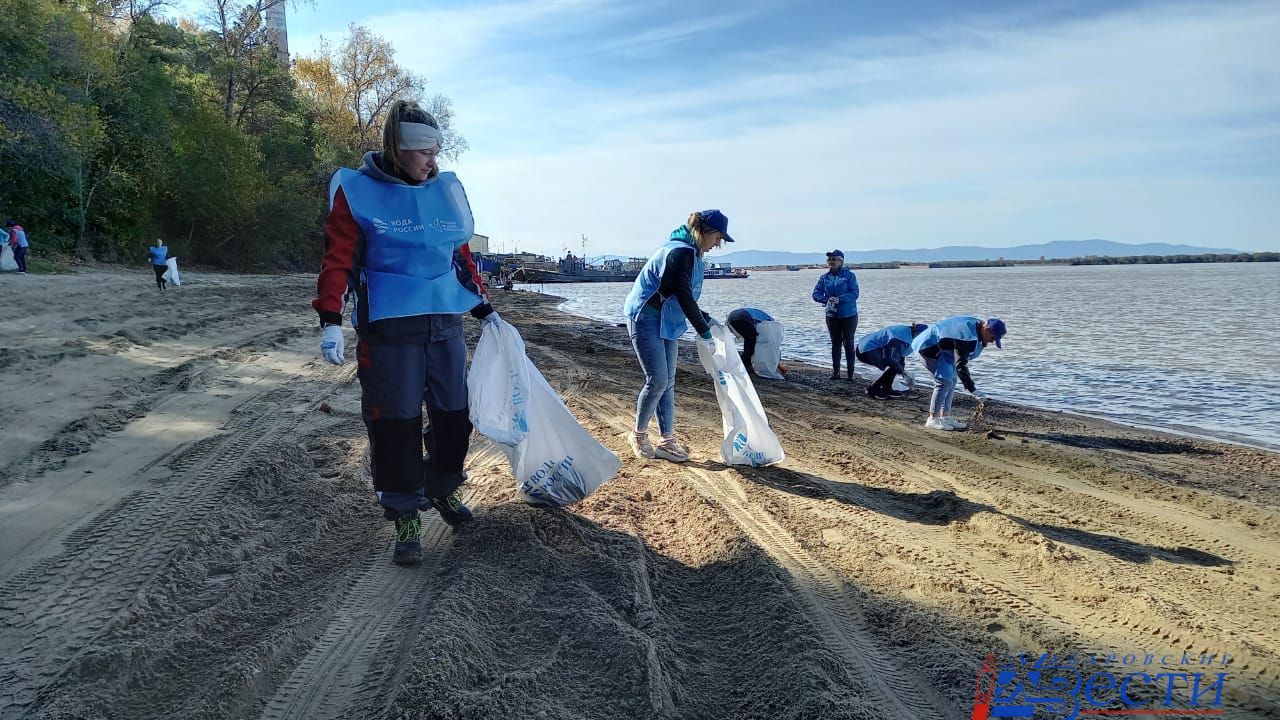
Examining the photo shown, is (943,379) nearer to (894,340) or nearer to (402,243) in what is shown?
(894,340)

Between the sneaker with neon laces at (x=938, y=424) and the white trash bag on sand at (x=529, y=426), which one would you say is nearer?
the white trash bag on sand at (x=529, y=426)

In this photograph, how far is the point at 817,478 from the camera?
16.6ft

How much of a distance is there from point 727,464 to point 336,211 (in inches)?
125

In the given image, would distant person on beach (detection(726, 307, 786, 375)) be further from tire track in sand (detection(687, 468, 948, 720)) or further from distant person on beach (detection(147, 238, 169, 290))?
distant person on beach (detection(147, 238, 169, 290))

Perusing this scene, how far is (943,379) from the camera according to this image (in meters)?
7.12

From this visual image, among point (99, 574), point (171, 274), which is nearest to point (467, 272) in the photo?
point (99, 574)

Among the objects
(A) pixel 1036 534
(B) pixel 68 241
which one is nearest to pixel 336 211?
(A) pixel 1036 534

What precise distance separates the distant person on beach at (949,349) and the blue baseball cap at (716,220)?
3009mm

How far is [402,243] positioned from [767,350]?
8102 mm

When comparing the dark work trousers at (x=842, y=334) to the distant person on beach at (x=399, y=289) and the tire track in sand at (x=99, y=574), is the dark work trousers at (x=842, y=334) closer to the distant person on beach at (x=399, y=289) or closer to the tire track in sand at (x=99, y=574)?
the tire track in sand at (x=99, y=574)

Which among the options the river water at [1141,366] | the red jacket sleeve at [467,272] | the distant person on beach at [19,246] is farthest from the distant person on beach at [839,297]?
the distant person on beach at [19,246]

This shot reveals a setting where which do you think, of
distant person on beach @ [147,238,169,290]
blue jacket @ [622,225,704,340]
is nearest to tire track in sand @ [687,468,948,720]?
blue jacket @ [622,225,704,340]

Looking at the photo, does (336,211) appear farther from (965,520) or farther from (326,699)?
(965,520)

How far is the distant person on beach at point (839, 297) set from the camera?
1027cm
